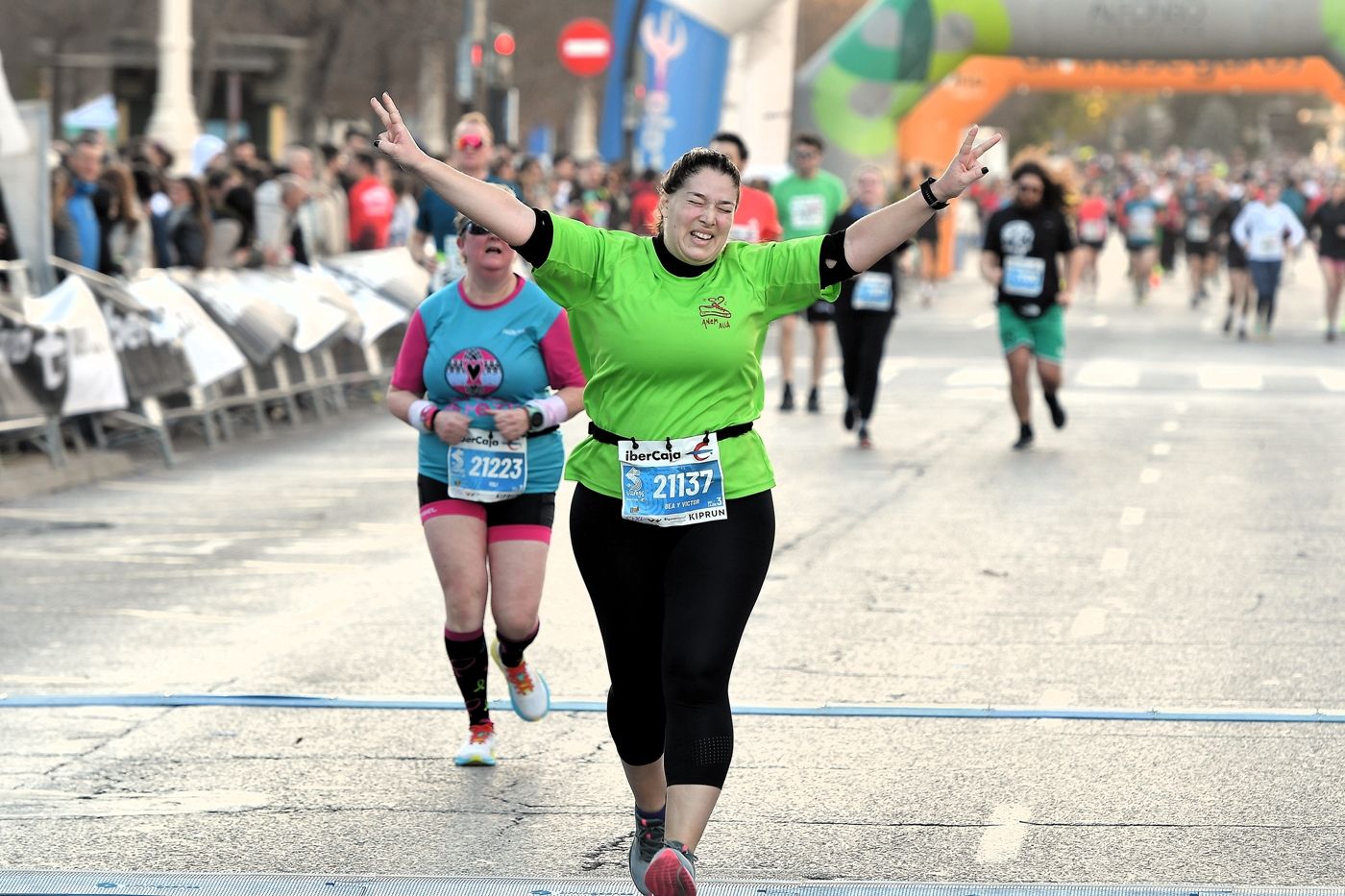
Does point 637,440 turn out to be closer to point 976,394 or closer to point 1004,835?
point 1004,835

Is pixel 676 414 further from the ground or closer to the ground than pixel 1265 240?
further from the ground

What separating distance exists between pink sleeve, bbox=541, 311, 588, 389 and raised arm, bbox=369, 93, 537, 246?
1575 millimetres

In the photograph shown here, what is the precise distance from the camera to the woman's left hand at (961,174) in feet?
16.2

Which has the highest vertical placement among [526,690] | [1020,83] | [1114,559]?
[1020,83]

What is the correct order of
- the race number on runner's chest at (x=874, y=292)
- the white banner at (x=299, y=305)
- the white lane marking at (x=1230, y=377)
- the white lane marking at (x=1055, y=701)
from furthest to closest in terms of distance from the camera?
the white lane marking at (x=1230, y=377), the white banner at (x=299, y=305), the race number on runner's chest at (x=874, y=292), the white lane marking at (x=1055, y=701)

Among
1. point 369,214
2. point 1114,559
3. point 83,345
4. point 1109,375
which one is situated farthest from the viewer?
point 1109,375

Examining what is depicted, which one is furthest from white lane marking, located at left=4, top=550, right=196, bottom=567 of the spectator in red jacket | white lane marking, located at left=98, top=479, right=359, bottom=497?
the spectator in red jacket

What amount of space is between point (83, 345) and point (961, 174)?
30.6 feet

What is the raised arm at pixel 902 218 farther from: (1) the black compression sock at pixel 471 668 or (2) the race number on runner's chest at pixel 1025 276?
(2) the race number on runner's chest at pixel 1025 276

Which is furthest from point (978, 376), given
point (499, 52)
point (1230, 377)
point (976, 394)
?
point (499, 52)

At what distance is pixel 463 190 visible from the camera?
4.91 meters

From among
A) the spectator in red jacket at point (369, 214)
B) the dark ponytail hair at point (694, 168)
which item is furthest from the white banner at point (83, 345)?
the dark ponytail hair at point (694, 168)

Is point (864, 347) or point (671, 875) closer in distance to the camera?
point (671, 875)

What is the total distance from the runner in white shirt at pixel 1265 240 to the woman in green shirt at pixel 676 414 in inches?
878
